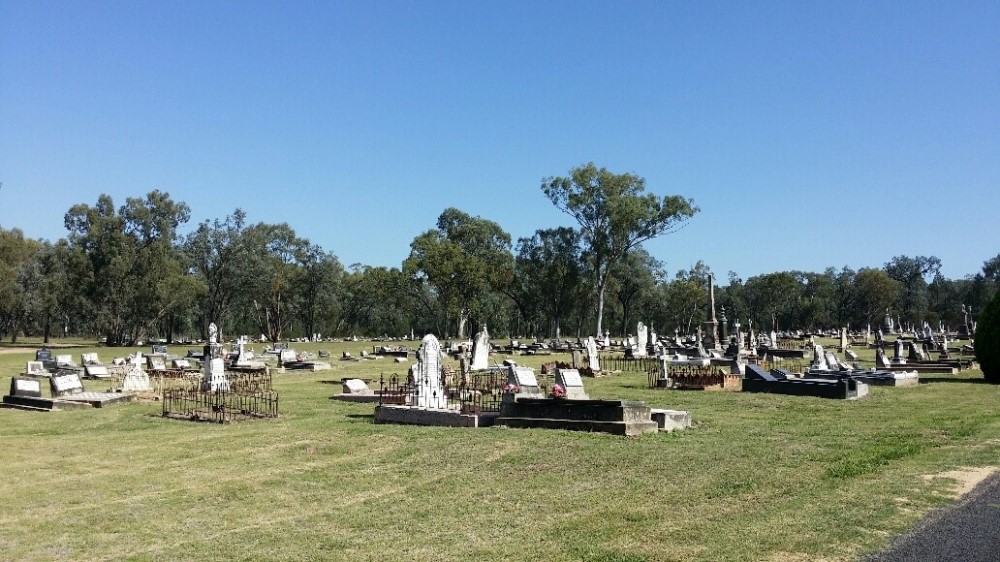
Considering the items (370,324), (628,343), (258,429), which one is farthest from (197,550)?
(370,324)

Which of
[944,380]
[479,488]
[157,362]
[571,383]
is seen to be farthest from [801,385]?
[157,362]

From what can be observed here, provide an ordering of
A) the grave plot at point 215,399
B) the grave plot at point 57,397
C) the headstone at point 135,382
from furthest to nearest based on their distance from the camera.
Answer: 1. the headstone at point 135,382
2. the grave plot at point 57,397
3. the grave plot at point 215,399

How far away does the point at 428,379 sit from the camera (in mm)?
18578

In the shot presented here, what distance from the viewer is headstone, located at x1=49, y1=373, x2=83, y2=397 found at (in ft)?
69.6

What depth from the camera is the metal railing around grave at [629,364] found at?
35531 millimetres

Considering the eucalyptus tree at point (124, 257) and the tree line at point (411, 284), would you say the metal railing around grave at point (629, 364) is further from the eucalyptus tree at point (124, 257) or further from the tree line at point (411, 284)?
the eucalyptus tree at point (124, 257)

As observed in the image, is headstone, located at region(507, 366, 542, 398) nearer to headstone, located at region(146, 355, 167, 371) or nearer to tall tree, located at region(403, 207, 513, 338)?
headstone, located at region(146, 355, 167, 371)

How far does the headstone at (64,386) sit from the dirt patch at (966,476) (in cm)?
2048

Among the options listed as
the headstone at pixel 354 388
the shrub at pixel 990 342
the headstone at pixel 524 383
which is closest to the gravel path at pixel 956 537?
the headstone at pixel 524 383

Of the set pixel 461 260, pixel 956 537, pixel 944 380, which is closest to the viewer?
pixel 956 537

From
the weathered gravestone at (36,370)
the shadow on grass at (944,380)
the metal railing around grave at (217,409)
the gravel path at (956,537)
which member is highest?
the weathered gravestone at (36,370)

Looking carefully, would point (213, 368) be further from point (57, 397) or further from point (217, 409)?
point (217, 409)

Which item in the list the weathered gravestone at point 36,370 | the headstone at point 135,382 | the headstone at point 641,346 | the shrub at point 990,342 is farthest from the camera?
the headstone at point 641,346

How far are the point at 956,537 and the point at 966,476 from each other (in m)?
3.21
